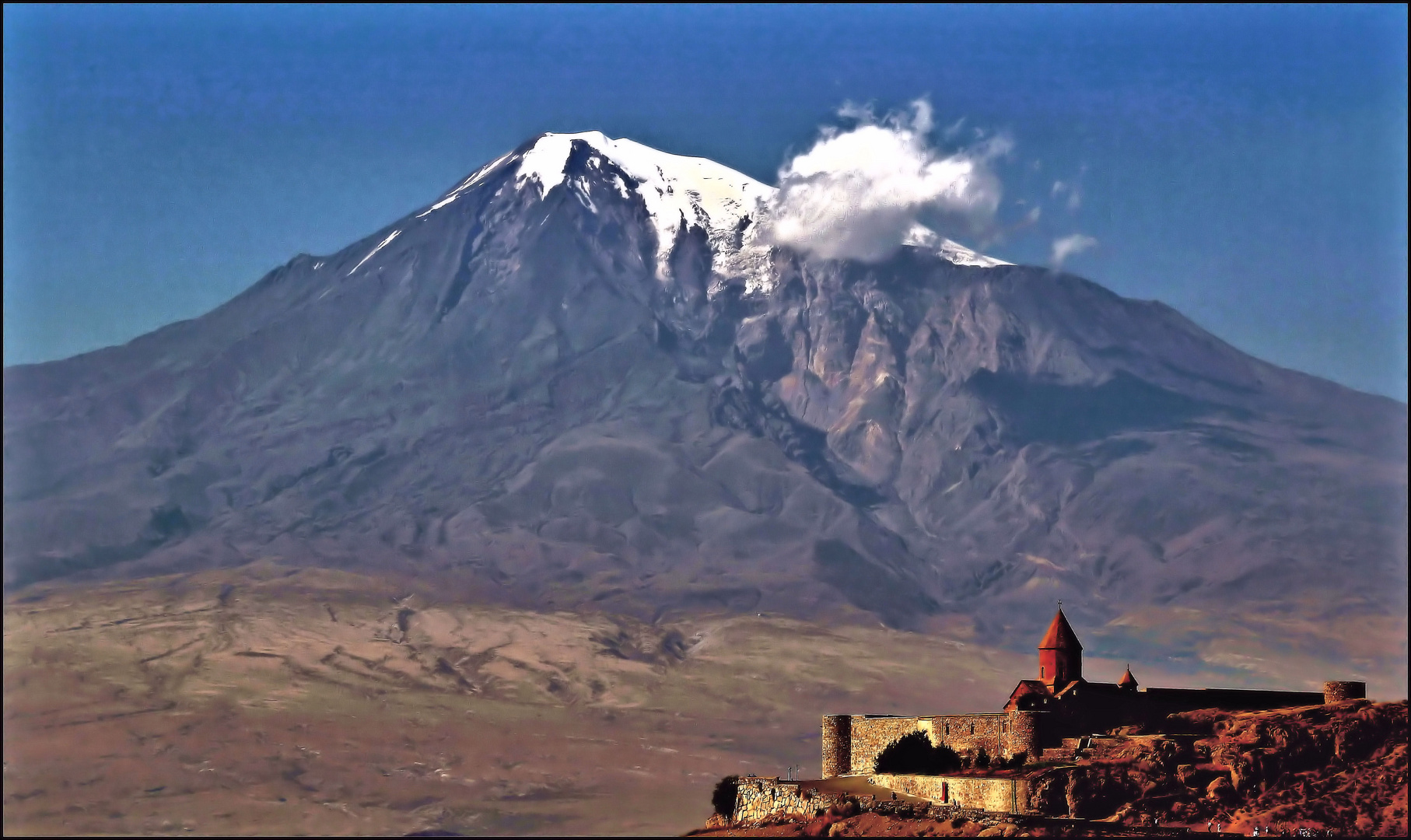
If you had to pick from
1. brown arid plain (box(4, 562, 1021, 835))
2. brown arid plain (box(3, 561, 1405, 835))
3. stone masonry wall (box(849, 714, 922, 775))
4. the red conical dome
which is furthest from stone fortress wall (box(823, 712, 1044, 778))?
brown arid plain (box(4, 562, 1021, 835))

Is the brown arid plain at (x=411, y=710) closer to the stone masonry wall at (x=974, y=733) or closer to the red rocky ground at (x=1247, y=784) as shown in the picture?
the stone masonry wall at (x=974, y=733)

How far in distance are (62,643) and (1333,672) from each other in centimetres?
10910

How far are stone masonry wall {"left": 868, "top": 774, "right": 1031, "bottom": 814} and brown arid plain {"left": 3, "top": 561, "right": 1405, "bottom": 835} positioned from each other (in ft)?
260

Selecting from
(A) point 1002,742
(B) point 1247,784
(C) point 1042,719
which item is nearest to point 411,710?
(A) point 1002,742

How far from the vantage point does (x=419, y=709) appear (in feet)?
588

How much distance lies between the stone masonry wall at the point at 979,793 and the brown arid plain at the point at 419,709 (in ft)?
260

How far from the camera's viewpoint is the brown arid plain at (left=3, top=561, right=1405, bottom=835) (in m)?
166

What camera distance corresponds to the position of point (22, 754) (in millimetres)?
178000

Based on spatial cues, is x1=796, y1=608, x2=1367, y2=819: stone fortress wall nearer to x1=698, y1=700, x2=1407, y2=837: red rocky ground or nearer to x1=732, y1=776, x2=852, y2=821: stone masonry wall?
x1=732, y1=776, x2=852, y2=821: stone masonry wall

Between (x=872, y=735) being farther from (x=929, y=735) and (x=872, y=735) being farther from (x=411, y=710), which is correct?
(x=411, y=710)

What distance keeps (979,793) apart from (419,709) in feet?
378

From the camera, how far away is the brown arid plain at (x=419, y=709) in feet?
543

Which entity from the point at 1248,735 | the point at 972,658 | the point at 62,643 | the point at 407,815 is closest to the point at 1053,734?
the point at 1248,735

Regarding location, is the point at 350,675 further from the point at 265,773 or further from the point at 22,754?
the point at 22,754
